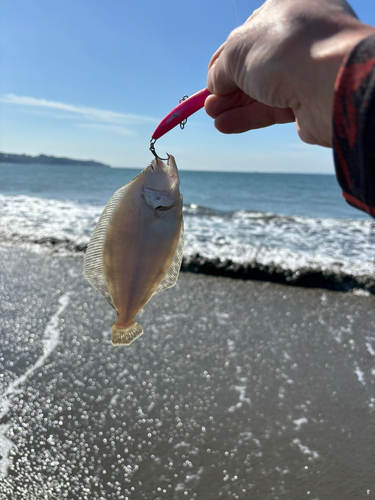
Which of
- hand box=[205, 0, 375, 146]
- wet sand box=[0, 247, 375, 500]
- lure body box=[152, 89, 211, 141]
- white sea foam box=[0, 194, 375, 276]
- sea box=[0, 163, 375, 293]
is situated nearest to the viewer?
hand box=[205, 0, 375, 146]

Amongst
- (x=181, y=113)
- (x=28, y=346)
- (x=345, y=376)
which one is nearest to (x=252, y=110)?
(x=181, y=113)

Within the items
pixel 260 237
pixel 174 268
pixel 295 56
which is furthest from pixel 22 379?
pixel 260 237

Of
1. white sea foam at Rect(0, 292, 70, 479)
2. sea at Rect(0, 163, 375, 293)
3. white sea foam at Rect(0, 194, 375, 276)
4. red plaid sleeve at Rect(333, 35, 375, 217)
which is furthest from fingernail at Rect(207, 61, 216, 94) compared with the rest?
white sea foam at Rect(0, 194, 375, 276)

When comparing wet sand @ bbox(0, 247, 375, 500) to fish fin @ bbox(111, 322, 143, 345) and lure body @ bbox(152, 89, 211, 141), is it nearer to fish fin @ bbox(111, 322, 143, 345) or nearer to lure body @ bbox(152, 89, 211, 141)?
fish fin @ bbox(111, 322, 143, 345)

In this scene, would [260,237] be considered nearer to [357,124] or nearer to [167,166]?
[167,166]

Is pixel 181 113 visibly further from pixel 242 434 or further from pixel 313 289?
pixel 313 289
